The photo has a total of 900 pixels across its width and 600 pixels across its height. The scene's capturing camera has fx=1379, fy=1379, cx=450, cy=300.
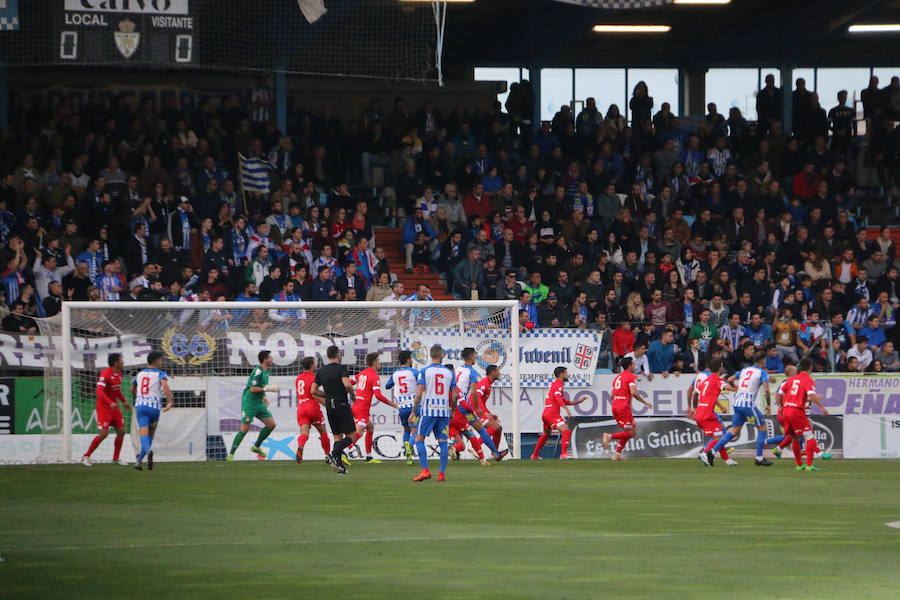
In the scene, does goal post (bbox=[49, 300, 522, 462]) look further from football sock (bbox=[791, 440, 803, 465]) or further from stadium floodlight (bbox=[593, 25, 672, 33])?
stadium floodlight (bbox=[593, 25, 672, 33])

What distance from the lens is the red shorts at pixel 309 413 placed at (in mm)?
22406

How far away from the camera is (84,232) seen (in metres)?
25.5

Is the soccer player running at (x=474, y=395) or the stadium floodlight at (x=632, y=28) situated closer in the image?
the soccer player running at (x=474, y=395)

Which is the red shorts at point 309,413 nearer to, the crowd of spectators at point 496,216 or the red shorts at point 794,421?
the crowd of spectators at point 496,216

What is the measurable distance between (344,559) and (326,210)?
57.7ft

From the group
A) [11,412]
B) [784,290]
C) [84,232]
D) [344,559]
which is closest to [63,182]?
[84,232]

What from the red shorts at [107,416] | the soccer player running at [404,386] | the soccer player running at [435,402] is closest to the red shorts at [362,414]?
the soccer player running at [404,386]

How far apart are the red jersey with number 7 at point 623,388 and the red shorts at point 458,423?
271cm

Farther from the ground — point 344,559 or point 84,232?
point 84,232

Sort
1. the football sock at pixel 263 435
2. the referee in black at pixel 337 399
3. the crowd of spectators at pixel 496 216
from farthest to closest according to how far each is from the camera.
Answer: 1. the crowd of spectators at pixel 496 216
2. the football sock at pixel 263 435
3. the referee in black at pixel 337 399

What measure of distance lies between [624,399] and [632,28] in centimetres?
1526

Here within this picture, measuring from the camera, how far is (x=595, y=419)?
25.7m

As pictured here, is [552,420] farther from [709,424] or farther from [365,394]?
[365,394]

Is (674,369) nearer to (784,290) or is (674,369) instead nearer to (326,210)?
(784,290)
